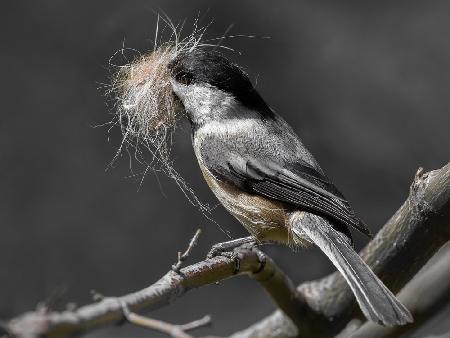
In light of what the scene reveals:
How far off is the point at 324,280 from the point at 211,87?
69 centimetres

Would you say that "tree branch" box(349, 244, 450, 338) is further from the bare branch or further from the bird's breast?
the bird's breast

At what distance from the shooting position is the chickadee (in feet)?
7.18

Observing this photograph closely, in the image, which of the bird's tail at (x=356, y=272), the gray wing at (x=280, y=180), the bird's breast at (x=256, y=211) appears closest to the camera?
the bird's tail at (x=356, y=272)

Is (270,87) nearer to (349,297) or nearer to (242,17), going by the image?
(242,17)

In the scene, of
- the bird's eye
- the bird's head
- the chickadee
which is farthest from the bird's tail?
the bird's eye

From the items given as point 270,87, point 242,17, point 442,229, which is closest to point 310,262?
point 270,87

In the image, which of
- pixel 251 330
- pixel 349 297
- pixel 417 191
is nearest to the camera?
pixel 417 191

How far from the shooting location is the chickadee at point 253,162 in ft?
7.18

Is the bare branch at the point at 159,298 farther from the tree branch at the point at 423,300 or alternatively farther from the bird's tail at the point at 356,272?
the tree branch at the point at 423,300

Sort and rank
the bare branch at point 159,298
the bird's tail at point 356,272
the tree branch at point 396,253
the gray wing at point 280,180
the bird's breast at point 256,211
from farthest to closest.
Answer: the bird's breast at point 256,211 → the gray wing at point 280,180 → the tree branch at point 396,253 → the bird's tail at point 356,272 → the bare branch at point 159,298

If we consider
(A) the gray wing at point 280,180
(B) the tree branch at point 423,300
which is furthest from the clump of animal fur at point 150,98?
(B) the tree branch at point 423,300

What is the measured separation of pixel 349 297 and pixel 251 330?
0.35 meters

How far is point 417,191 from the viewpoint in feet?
6.04

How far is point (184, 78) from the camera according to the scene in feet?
7.85
